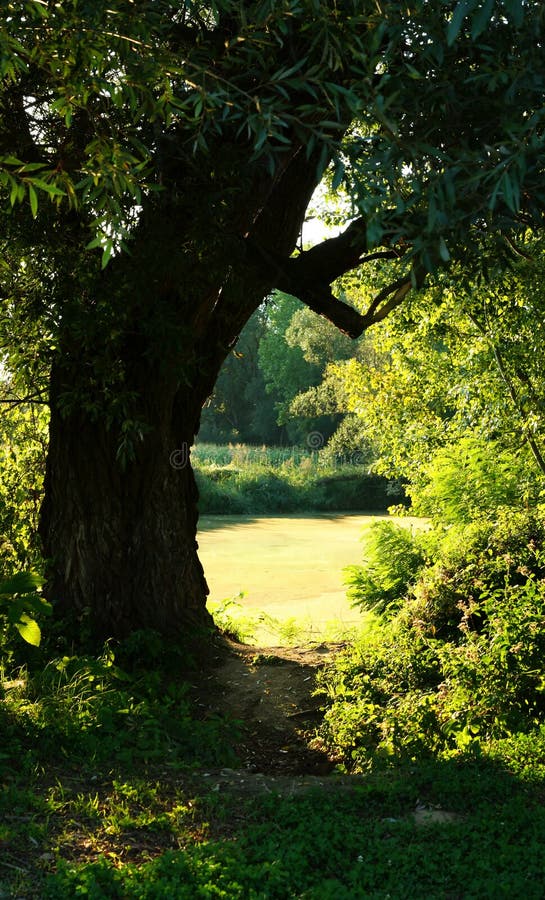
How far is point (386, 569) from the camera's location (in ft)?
33.4

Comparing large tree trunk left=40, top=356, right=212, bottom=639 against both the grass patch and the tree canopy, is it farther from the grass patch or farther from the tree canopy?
the grass patch

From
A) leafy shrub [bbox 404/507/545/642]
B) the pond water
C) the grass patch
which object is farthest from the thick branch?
the pond water

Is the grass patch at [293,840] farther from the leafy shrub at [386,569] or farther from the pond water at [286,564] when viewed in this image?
the pond water at [286,564]

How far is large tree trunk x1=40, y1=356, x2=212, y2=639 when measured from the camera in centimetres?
736

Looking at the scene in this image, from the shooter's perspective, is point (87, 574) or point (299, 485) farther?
point (299, 485)

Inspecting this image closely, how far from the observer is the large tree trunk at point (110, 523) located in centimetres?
736

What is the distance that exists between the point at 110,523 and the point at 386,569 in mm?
3853

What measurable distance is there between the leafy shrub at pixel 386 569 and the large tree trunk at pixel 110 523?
9.75 ft

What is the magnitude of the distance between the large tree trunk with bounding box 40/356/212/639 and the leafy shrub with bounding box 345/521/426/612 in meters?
2.97

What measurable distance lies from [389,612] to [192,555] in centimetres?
224

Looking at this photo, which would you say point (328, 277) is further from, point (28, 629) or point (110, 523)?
point (28, 629)

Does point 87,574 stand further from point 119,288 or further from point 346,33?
point 346,33

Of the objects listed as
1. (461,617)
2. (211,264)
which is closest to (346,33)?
(211,264)

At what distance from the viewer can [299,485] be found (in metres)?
31.1
